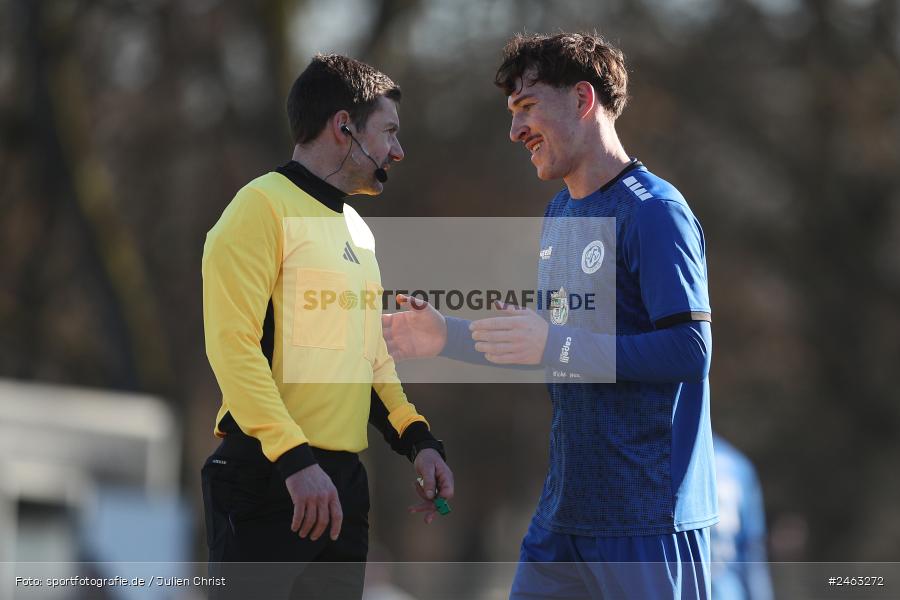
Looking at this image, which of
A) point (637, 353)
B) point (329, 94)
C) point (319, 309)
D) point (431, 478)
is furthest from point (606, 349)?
point (329, 94)

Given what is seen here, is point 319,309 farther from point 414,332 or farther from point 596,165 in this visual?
point 596,165

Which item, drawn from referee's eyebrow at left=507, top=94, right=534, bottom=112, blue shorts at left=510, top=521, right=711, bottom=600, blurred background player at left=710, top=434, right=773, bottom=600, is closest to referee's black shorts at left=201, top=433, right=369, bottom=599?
blue shorts at left=510, top=521, right=711, bottom=600

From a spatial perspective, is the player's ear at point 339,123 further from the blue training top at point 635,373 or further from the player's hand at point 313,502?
the player's hand at point 313,502

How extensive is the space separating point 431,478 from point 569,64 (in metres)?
1.42

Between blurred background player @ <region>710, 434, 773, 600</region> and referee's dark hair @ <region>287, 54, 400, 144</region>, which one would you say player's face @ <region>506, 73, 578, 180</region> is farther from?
blurred background player @ <region>710, 434, 773, 600</region>

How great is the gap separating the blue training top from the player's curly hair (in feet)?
1.04

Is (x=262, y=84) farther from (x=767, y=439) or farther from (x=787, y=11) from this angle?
(x=767, y=439)

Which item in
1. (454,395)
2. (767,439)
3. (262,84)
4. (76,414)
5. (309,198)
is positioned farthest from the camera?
(454,395)

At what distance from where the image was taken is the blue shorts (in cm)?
339

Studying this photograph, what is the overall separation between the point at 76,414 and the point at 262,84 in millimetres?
3866

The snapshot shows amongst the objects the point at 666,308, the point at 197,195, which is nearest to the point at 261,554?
the point at 666,308

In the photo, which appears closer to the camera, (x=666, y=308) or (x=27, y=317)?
(x=666, y=308)

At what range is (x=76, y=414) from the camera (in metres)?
11.1

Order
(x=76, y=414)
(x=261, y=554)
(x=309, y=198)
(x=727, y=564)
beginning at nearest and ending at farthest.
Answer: (x=261, y=554), (x=309, y=198), (x=727, y=564), (x=76, y=414)
